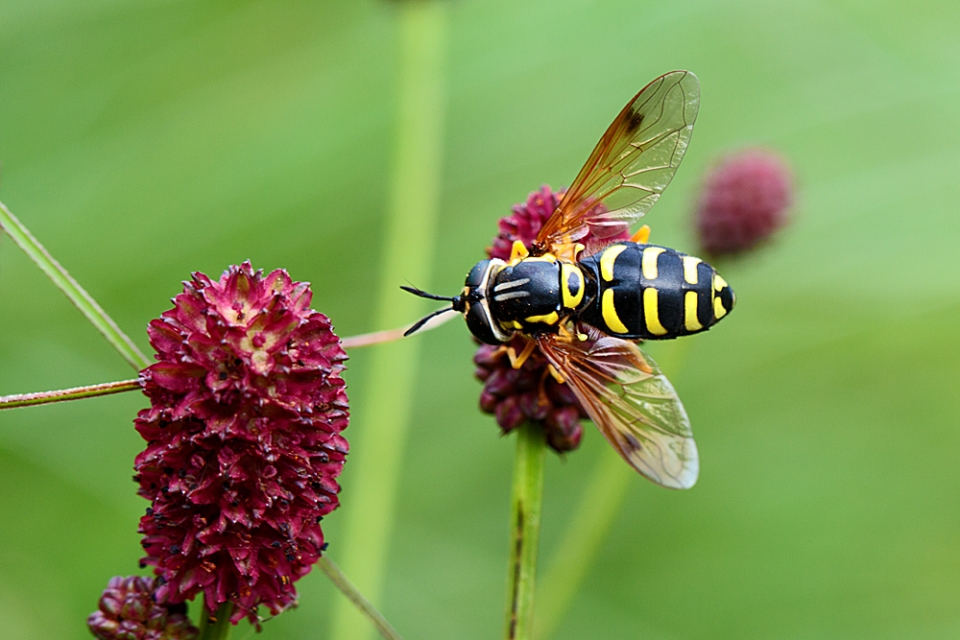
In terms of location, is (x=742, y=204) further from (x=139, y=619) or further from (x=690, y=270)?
(x=139, y=619)

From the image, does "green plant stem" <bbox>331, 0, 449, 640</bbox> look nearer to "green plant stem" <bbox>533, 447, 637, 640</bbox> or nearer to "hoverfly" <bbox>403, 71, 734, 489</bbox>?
"green plant stem" <bbox>533, 447, 637, 640</bbox>

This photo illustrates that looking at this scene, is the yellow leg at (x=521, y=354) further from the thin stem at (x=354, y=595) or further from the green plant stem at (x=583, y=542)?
the green plant stem at (x=583, y=542)

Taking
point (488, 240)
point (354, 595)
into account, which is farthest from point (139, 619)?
point (488, 240)

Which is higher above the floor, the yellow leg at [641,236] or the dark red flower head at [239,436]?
the yellow leg at [641,236]

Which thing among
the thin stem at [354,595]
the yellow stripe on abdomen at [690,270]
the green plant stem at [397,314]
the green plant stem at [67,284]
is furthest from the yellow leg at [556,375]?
the green plant stem at [397,314]

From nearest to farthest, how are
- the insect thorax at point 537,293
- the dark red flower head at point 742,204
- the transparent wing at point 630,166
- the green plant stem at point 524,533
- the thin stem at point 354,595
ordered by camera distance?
the thin stem at point 354,595 < the green plant stem at point 524,533 < the insect thorax at point 537,293 < the transparent wing at point 630,166 < the dark red flower head at point 742,204

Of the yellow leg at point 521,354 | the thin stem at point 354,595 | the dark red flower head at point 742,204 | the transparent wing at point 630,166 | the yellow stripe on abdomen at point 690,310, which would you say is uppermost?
the dark red flower head at point 742,204
